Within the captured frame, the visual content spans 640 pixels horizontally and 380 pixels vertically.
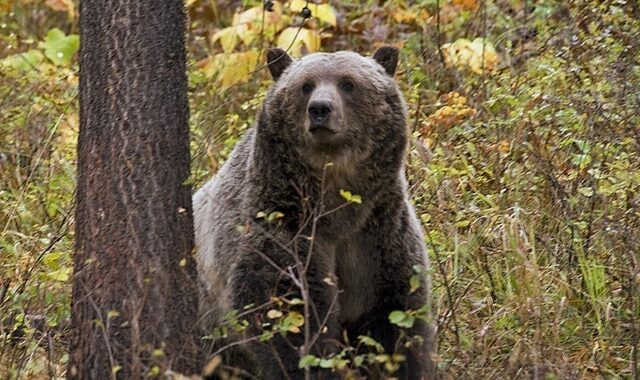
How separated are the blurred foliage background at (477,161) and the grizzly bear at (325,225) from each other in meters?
0.24

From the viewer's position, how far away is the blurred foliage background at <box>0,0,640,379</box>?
5887 mm

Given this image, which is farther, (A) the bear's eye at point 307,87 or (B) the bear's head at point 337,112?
(A) the bear's eye at point 307,87

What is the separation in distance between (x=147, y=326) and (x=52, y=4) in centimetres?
543

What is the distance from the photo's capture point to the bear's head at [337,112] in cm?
559

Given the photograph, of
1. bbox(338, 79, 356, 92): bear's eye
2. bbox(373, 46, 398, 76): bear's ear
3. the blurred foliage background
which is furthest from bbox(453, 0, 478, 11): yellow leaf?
bbox(338, 79, 356, 92): bear's eye

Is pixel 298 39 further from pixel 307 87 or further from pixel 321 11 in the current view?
pixel 307 87

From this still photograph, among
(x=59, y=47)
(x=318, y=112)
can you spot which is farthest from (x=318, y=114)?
(x=59, y=47)

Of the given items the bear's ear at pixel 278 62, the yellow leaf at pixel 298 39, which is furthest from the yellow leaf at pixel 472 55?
the bear's ear at pixel 278 62

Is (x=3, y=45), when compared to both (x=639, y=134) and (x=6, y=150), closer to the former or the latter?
(x=6, y=150)

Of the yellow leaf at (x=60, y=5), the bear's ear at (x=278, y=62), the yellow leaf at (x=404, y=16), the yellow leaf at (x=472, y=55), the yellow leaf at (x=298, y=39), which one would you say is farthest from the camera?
the yellow leaf at (x=60, y=5)

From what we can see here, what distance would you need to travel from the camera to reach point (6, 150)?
27.1 feet

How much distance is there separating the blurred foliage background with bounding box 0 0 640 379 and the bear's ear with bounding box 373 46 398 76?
795 mm

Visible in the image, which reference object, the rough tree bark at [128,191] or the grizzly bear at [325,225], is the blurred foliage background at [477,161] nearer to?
the grizzly bear at [325,225]

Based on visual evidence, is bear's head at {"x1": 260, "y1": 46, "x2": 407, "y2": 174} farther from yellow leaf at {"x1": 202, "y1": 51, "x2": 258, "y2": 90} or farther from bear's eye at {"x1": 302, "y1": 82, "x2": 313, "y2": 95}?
yellow leaf at {"x1": 202, "y1": 51, "x2": 258, "y2": 90}
